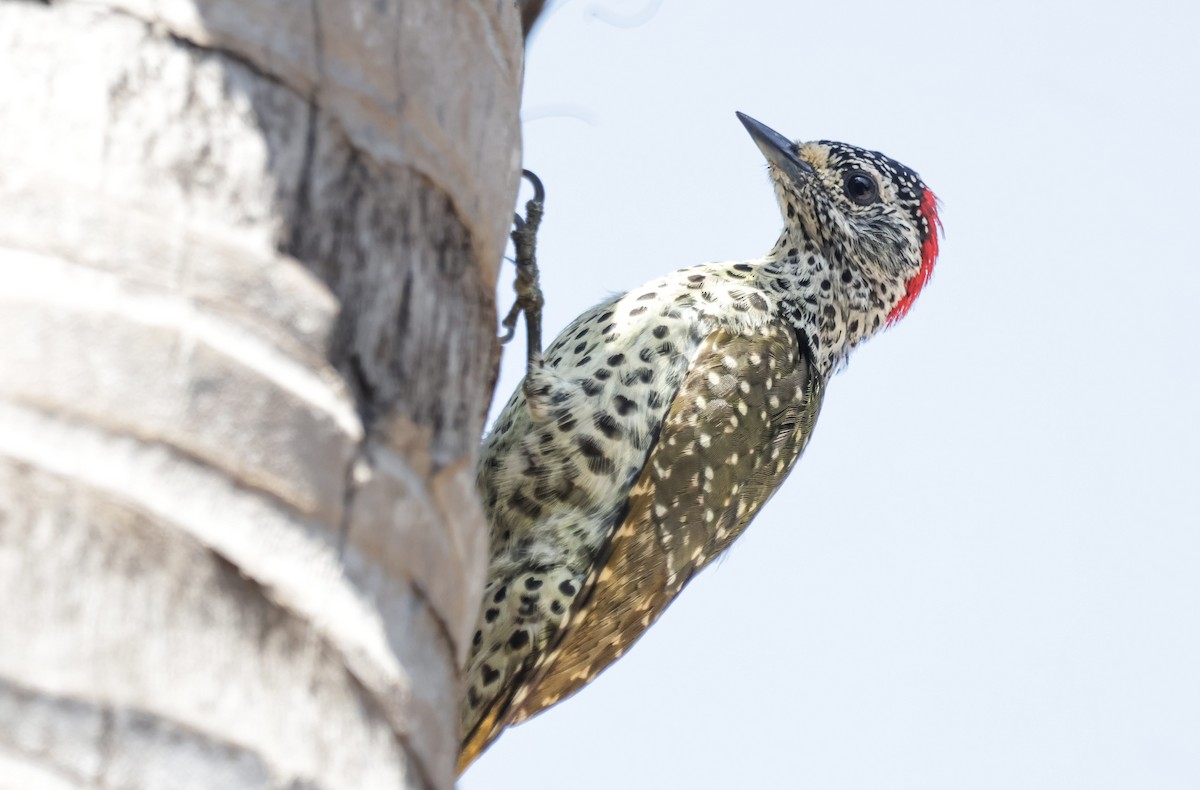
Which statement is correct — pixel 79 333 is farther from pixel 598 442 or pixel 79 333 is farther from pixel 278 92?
pixel 598 442

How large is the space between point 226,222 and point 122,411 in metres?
0.26

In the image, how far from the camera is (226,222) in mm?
1512

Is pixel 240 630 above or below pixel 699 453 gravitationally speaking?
above

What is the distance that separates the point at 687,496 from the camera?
14.4 feet

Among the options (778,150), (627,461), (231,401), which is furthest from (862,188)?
(231,401)

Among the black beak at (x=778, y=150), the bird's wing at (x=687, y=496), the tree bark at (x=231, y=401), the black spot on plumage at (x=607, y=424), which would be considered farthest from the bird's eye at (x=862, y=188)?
the tree bark at (x=231, y=401)

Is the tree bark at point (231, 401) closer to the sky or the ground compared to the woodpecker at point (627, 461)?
closer to the sky

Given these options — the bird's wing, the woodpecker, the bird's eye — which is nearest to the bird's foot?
the woodpecker

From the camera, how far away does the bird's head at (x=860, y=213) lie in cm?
539

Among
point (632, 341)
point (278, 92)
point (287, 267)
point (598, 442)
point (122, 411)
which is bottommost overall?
point (598, 442)

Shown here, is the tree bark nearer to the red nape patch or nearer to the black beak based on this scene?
the black beak

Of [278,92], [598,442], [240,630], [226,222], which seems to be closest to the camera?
[240,630]

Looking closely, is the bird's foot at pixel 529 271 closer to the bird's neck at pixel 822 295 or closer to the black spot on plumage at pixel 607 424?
the black spot on plumage at pixel 607 424

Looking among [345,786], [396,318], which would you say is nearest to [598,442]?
[396,318]
